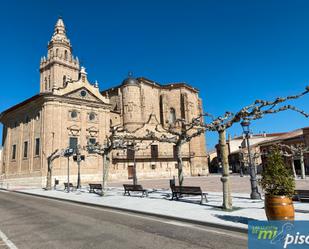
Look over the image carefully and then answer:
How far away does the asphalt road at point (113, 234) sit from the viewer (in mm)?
6297

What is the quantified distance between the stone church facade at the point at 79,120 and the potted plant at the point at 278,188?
108ft

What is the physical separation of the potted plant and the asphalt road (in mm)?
1040

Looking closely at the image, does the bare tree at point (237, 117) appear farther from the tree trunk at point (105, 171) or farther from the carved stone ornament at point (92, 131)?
the carved stone ornament at point (92, 131)

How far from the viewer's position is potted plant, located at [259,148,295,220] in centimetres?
662

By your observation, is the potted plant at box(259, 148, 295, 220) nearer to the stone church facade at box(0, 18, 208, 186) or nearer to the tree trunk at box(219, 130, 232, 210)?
the tree trunk at box(219, 130, 232, 210)

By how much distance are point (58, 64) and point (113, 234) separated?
173ft

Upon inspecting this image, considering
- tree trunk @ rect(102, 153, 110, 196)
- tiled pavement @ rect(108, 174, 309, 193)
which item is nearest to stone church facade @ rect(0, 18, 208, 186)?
tiled pavement @ rect(108, 174, 309, 193)

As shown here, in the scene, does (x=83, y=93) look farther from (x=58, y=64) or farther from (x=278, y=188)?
(x=278, y=188)

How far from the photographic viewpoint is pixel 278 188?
7.10 m

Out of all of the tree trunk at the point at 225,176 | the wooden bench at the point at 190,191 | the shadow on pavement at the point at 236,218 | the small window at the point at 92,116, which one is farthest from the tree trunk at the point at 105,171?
the small window at the point at 92,116

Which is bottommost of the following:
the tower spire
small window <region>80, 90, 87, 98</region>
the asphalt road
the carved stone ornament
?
the asphalt road

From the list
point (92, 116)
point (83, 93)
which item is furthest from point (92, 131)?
point (83, 93)

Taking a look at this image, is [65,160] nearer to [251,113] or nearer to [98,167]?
[98,167]

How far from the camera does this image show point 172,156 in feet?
169
